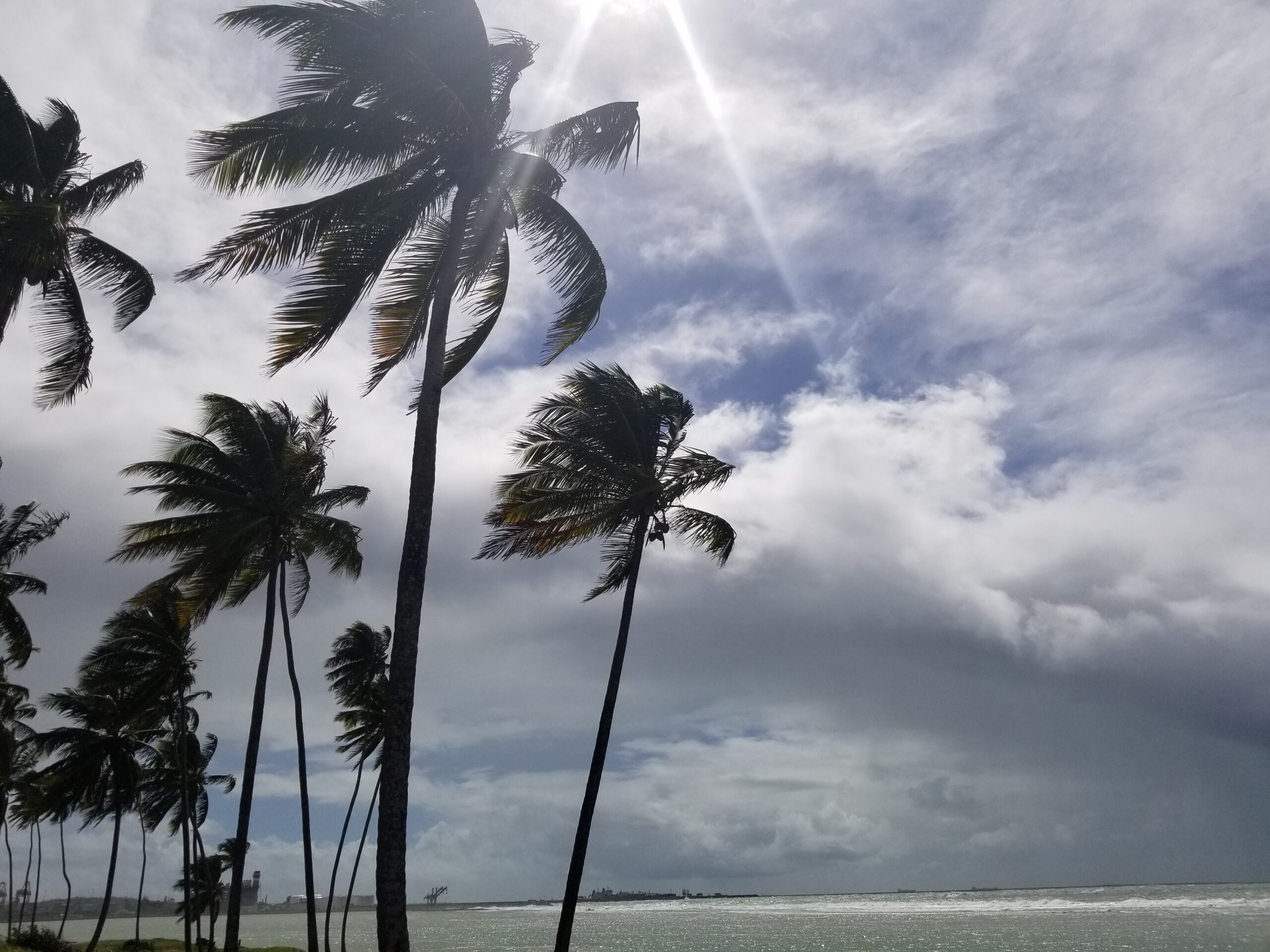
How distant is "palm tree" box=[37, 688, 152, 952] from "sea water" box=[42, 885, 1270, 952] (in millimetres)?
30718

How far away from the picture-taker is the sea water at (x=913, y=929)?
49188mm

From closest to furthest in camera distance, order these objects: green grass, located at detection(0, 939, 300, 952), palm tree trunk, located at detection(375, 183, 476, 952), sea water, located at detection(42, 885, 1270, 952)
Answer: palm tree trunk, located at detection(375, 183, 476, 952)
green grass, located at detection(0, 939, 300, 952)
sea water, located at detection(42, 885, 1270, 952)

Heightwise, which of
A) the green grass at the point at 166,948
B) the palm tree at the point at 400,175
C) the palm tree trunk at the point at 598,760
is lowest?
the green grass at the point at 166,948

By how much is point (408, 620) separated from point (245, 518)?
10.5 meters

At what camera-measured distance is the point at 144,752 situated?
3591 cm

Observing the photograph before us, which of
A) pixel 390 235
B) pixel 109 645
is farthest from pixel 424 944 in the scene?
pixel 390 235

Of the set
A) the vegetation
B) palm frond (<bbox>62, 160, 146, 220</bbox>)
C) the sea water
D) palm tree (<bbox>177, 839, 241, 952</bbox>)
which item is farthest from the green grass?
palm frond (<bbox>62, 160, 146, 220</bbox>)

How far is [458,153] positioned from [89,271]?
661 centimetres

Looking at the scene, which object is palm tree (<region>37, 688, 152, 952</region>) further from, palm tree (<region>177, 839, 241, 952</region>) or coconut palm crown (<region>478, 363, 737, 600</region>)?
coconut palm crown (<region>478, 363, 737, 600</region>)

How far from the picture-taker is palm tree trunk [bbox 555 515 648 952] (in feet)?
49.0

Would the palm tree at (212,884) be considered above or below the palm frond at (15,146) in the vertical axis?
below

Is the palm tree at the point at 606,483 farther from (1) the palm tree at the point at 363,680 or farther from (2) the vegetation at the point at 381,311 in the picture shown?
(1) the palm tree at the point at 363,680

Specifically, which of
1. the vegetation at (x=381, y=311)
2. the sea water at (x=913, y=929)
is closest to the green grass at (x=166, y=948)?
the sea water at (x=913, y=929)

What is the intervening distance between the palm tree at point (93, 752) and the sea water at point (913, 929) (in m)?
30.7
